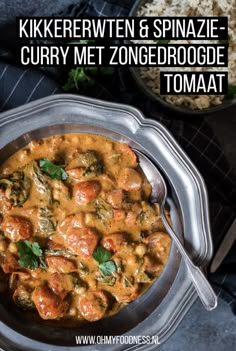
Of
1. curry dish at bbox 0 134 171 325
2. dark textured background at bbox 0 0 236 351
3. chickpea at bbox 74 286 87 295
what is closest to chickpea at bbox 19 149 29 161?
curry dish at bbox 0 134 171 325

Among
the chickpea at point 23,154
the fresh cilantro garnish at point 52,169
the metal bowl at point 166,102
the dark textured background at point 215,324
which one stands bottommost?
the dark textured background at point 215,324

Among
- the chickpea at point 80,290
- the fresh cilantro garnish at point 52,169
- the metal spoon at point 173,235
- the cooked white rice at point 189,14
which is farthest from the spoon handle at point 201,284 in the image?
the cooked white rice at point 189,14

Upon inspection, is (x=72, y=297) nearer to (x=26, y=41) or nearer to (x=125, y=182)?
(x=125, y=182)

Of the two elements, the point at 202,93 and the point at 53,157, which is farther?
the point at 202,93

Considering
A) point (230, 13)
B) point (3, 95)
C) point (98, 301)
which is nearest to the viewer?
point (98, 301)

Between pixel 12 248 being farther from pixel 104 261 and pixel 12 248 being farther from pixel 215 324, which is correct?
pixel 215 324

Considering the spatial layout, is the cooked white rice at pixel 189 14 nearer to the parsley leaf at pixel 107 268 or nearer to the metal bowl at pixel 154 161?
the metal bowl at pixel 154 161

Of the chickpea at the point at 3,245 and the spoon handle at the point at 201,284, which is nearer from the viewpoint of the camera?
the spoon handle at the point at 201,284

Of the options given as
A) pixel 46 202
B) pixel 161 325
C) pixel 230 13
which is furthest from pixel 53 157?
pixel 230 13
